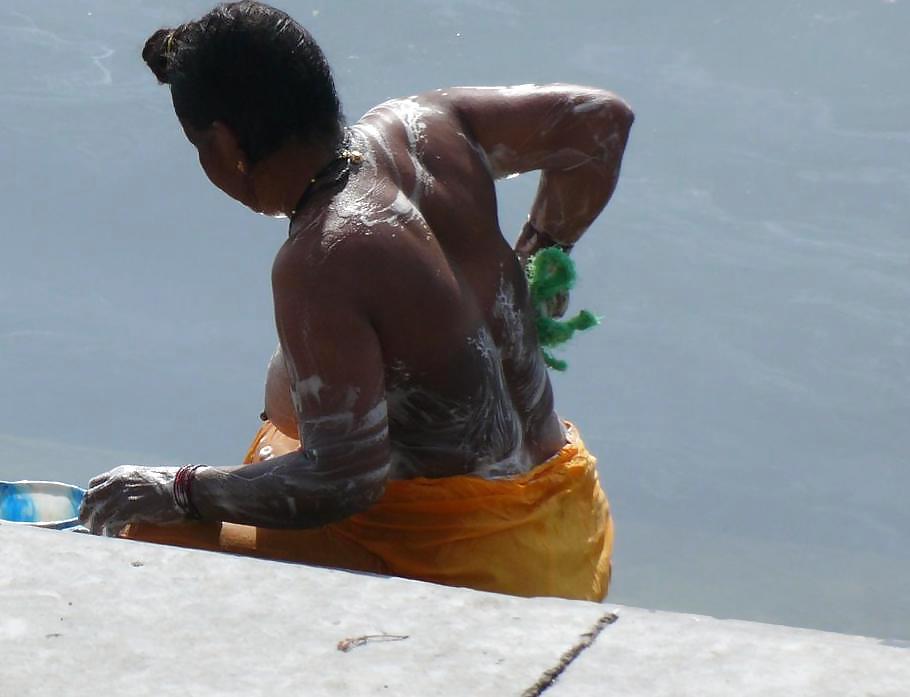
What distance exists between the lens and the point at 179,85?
1862mm

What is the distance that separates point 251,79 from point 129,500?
0.59 meters

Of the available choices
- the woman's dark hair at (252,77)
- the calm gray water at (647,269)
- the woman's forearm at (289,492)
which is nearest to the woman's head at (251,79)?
the woman's dark hair at (252,77)

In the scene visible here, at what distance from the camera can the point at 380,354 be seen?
176 cm

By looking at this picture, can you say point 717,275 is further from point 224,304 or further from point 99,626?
point 99,626

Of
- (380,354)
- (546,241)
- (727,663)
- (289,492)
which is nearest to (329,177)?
(380,354)

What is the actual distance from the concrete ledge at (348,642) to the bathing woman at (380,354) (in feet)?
1.20

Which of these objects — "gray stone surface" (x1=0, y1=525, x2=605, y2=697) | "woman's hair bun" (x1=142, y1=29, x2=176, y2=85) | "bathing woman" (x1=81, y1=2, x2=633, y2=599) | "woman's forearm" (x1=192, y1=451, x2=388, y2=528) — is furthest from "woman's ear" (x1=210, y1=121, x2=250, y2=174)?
"gray stone surface" (x1=0, y1=525, x2=605, y2=697)

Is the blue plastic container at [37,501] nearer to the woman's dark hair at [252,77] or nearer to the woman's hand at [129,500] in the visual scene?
the woman's hand at [129,500]

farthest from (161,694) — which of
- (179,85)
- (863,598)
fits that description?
(863,598)

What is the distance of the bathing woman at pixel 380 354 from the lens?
1.75m

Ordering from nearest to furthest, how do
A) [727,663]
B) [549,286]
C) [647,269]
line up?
[727,663]
[549,286]
[647,269]

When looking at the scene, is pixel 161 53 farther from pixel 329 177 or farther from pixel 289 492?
pixel 289 492

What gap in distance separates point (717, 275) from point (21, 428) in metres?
3.40

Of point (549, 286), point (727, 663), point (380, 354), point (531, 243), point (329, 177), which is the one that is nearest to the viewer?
point (727, 663)
